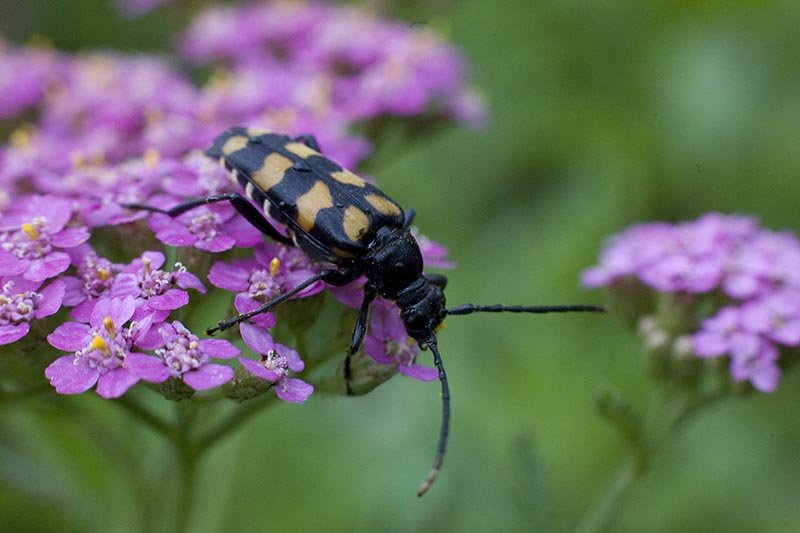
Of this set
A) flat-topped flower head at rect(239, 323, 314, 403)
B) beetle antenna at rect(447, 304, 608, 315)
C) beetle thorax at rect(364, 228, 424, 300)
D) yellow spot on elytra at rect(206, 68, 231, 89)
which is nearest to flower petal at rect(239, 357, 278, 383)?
flat-topped flower head at rect(239, 323, 314, 403)

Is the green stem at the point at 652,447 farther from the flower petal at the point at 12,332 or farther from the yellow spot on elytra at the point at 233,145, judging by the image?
the flower petal at the point at 12,332

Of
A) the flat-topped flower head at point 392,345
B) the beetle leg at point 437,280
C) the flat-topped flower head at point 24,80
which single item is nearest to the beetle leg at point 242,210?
the flat-topped flower head at point 392,345

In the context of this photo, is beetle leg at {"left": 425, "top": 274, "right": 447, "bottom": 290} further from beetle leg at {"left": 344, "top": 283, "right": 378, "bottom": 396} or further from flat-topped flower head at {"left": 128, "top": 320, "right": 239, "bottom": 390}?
flat-topped flower head at {"left": 128, "top": 320, "right": 239, "bottom": 390}

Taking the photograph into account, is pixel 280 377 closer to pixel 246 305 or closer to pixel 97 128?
pixel 246 305

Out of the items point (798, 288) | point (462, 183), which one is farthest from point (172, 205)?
point (462, 183)

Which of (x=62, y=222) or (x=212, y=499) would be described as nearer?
(x=62, y=222)

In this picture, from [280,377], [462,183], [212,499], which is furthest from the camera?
[462,183]

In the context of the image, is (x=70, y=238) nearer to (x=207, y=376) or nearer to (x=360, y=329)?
(x=207, y=376)
